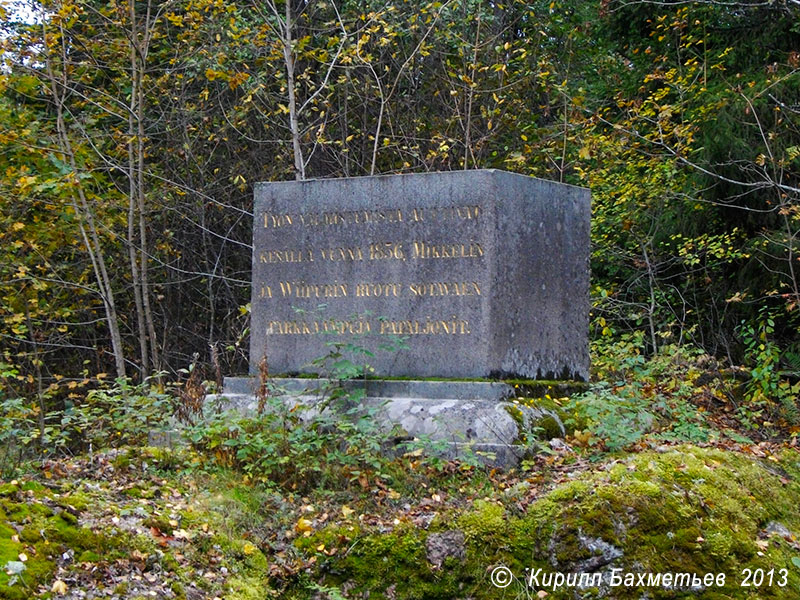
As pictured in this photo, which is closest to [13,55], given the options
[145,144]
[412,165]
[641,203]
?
[145,144]

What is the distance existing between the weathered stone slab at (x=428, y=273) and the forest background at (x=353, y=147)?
225 cm

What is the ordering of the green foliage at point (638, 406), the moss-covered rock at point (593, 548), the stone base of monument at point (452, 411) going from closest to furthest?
1. the moss-covered rock at point (593, 548)
2. the stone base of monument at point (452, 411)
3. the green foliage at point (638, 406)

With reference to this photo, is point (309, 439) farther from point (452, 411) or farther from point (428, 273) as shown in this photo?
point (428, 273)

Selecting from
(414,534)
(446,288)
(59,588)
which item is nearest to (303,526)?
(414,534)

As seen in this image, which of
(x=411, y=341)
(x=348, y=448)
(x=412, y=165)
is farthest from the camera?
(x=412, y=165)

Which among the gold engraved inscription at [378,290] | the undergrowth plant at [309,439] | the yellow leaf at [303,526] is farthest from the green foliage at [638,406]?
the yellow leaf at [303,526]

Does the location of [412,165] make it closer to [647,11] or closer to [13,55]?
[647,11]

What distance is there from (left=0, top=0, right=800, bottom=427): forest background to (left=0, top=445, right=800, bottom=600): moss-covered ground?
13.8 feet

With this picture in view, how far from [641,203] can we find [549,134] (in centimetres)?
173

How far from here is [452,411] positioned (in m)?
6.71

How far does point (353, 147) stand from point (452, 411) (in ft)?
25.1

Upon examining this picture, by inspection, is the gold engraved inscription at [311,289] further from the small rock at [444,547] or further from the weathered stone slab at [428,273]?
the small rock at [444,547]

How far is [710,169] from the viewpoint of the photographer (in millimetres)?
11508

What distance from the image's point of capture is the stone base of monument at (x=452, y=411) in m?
6.44
